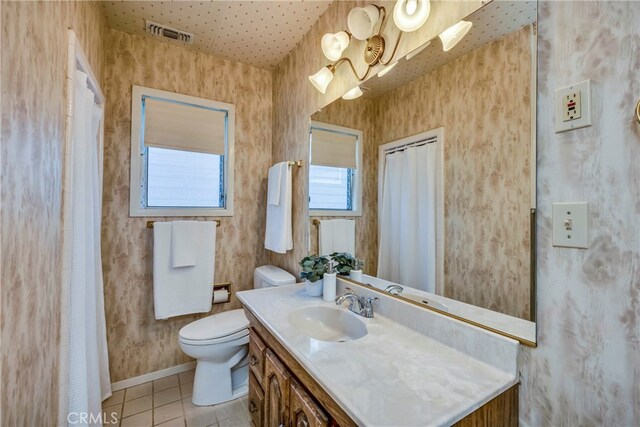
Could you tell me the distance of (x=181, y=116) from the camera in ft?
7.13

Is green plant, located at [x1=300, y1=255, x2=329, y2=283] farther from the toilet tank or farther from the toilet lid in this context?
the toilet lid

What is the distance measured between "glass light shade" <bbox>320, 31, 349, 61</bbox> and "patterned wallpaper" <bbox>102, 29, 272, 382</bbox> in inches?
43.1

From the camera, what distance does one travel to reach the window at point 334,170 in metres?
1.53

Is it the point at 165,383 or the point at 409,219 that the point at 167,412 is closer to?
the point at 165,383

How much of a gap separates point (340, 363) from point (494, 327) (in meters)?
0.50

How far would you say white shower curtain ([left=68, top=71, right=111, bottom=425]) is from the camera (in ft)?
3.85

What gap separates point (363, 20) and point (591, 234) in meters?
1.30

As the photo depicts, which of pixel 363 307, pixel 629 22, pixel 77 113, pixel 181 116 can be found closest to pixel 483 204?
pixel 629 22

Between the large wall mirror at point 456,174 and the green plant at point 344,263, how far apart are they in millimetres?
54

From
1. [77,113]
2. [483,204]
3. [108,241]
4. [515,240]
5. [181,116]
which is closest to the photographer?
[515,240]

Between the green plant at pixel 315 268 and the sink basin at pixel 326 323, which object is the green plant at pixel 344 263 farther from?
the sink basin at pixel 326 323

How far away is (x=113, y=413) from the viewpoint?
172 cm

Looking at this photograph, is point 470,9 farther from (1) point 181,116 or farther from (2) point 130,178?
(2) point 130,178

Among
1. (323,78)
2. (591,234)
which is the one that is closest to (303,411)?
(591,234)
